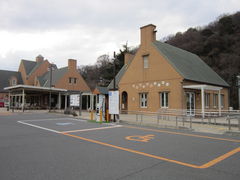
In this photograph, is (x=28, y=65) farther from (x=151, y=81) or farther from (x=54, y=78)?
(x=151, y=81)

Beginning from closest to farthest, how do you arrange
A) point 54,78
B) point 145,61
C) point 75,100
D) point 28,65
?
point 75,100
point 145,61
point 54,78
point 28,65

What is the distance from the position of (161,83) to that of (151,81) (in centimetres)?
130

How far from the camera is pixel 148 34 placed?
70.3ft

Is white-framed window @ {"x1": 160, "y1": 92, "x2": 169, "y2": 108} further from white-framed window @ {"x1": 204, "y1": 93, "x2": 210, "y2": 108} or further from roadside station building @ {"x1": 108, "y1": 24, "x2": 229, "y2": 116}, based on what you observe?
white-framed window @ {"x1": 204, "y1": 93, "x2": 210, "y2": 108}

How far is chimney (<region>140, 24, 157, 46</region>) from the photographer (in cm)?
2127

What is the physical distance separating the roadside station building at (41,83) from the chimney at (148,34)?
1414cm

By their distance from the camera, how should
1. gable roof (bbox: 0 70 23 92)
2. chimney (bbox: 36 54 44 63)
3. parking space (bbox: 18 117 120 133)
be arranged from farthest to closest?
chimney (bbox: 36 54 44 63) < gable roof (bbox: 0 70 23 92) < parking space (bbox: 18 117 120 133)

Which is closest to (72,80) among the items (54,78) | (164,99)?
(54,78)

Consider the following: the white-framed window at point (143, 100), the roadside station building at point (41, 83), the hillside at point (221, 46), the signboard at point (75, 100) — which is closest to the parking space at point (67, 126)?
the signboard at point (75, 100)

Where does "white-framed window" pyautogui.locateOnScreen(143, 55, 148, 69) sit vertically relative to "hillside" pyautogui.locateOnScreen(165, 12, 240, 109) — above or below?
below

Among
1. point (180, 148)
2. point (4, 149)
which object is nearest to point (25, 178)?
point (4, 149)

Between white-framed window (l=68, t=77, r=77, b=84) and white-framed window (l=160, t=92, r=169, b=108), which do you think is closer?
white-framed window (l=160, t=92, r=169, b=108)

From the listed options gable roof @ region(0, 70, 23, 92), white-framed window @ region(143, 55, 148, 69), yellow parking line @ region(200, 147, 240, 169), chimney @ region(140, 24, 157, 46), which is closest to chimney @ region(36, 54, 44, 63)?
gable roof @ region(0, 70, 23, 92)

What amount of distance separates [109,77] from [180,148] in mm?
33642
